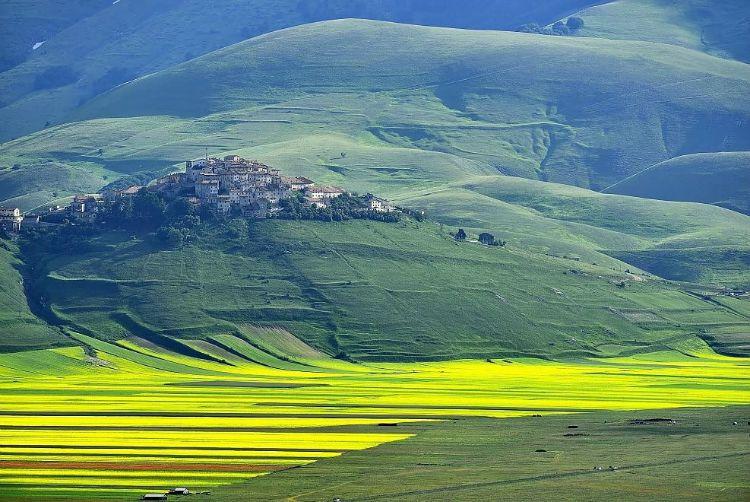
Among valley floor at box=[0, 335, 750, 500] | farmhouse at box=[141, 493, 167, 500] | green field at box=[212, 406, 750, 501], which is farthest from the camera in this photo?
valley floor at box=[0, 335, 750, 500]

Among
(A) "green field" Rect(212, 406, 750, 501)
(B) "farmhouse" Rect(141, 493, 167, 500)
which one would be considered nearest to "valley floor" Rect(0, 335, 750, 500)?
(A) "green field" Rect(212, 406, 750, 501)

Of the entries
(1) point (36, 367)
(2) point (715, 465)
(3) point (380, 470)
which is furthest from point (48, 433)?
(1) point (36, 367)

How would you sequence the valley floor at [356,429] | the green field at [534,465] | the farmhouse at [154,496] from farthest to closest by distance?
the valley floor at [356,429] < the green field at [534,465] < the farmhouse at [154,496]

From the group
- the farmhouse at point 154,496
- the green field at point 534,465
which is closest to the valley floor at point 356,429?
the green field at point 534,465

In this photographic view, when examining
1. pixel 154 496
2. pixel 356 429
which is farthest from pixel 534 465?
pixel 154 496

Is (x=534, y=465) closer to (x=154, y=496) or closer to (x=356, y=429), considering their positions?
(x=356, y=429)

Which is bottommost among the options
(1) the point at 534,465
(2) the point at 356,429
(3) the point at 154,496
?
(2) the point at 356,429

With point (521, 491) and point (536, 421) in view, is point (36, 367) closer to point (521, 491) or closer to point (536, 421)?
point (536, 421)

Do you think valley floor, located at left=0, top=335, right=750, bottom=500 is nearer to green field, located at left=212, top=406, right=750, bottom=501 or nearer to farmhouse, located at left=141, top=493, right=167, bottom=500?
green field, located at left=212, top=406, right=750, bottom=501

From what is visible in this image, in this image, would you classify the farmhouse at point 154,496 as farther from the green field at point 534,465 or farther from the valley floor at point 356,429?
the green field at point 534,465
